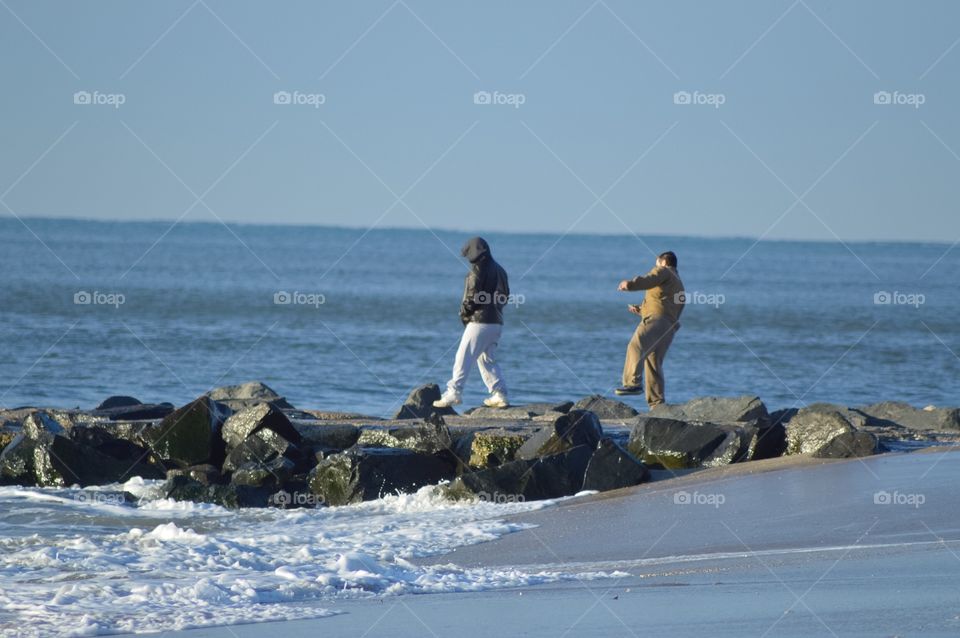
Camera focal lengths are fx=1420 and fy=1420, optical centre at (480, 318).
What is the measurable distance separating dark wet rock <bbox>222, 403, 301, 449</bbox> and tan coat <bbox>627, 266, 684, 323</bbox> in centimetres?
482

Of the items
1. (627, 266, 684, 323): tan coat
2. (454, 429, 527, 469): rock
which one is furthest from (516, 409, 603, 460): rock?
(627, 266, 684, 323): tan coat

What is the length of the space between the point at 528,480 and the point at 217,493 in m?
2.89

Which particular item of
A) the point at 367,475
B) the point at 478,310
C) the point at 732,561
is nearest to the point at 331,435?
the point at 367,475

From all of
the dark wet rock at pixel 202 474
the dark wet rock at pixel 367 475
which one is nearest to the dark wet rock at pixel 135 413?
the dark wet rock at pixel 202 474

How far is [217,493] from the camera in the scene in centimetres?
1312

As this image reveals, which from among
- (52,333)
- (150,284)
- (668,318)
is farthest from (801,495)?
(150,284)

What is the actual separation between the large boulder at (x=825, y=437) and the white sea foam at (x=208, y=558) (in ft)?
9.54

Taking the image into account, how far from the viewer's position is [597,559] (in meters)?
9.66

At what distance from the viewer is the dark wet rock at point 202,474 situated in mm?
13906

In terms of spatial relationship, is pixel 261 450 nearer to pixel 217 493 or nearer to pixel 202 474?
pixel 202 474

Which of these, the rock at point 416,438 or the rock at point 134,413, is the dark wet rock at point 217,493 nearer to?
the rock at point 416,438

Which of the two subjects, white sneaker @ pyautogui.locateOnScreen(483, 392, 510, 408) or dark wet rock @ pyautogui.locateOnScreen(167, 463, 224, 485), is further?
white sneaker @ pyautogui.locateOnScreen(483, 392, 510, 408)

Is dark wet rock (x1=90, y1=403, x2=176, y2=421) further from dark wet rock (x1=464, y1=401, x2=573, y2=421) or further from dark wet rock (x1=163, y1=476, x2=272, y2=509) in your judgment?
dark wet rock (x1=464, y1=401, x2=573, y2=421)

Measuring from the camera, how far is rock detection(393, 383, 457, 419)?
1727cm
